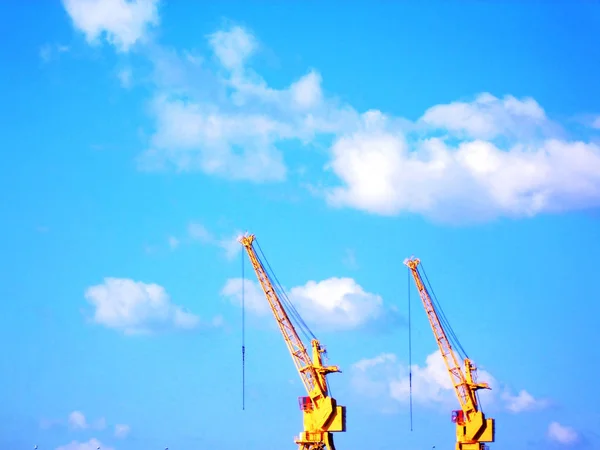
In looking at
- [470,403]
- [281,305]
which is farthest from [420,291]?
[281,305]

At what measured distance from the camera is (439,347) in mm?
167875

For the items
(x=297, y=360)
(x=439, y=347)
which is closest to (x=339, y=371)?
(x=297, y=360)

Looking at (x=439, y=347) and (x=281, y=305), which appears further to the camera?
Result: (x=439, y=347)

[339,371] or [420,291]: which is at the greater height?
[420,291]

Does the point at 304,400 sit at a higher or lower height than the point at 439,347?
lower

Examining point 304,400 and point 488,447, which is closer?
point 304,400

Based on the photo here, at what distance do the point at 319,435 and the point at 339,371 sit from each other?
928cm

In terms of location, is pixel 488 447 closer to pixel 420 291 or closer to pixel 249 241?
pixel 420 291

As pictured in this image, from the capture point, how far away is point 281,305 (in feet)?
468

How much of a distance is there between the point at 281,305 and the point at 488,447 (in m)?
52.5

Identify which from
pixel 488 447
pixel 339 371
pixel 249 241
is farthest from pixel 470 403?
pixel 249 241

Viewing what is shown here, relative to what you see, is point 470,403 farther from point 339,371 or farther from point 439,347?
point 339,371

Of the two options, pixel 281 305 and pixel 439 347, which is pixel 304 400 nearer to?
pixel 281 305

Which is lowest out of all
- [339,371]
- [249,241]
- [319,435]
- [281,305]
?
[319,435]
